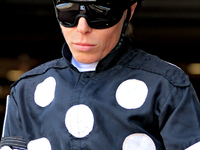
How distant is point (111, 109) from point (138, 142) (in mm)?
134

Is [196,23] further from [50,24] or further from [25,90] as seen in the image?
[25,90]

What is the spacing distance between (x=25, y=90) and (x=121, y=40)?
41 centimetres

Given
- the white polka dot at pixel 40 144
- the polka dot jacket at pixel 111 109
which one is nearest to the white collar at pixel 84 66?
the polka dot jacket at pixel 111 109

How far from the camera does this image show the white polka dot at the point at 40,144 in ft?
4.23

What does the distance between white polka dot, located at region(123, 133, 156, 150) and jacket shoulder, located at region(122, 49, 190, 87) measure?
0.64ft

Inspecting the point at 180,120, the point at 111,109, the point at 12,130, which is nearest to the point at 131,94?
the point at 111,109

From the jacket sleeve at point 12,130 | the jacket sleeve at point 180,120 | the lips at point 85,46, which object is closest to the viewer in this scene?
the jacket sleeve at point 180,120

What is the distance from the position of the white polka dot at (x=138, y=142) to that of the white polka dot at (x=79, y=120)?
13 centimetres

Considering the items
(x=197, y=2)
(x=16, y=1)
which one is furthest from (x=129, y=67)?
(x=16, y=1)

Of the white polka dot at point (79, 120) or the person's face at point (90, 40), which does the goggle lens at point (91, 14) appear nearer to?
the person's face at point (90, 40)

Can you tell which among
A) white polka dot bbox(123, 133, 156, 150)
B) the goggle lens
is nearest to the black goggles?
the goggle lens

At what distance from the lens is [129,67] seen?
1.27 m

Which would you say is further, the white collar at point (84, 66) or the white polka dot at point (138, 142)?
the white collar at point (84, 66)

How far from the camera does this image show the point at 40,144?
4.27ft
